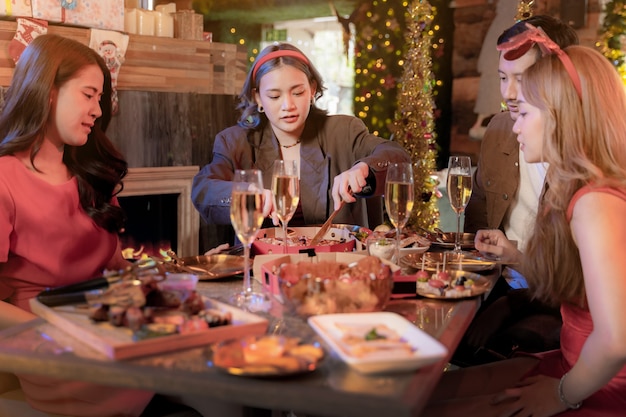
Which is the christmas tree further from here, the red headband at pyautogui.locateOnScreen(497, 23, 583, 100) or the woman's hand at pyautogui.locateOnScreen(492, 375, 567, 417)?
the woman's hand at pyautogui.locateOnScreen(492, 375, 567, 417)

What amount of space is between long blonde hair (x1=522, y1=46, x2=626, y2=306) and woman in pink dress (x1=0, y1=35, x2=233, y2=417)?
3.68 feet

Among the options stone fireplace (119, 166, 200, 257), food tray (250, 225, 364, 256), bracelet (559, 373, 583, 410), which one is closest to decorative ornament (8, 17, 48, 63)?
stone fireplace (119, 166, 200, 257)

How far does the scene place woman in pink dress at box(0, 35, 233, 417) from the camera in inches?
77.2

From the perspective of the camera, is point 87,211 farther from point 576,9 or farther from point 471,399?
point 576,9

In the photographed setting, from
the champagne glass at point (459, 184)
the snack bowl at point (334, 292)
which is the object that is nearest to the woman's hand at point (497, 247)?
the champagne glass at point (459, 184)

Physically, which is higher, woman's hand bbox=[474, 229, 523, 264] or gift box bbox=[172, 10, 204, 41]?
gift box bbox=[172, 10, 204, 41]

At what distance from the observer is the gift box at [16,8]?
339 cm

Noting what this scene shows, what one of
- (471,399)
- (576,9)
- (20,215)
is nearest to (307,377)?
(471,399)

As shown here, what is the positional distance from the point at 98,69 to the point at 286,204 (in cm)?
80

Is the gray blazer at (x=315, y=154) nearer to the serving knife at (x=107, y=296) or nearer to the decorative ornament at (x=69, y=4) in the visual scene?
the decorative ornament at (x=69, y=4)

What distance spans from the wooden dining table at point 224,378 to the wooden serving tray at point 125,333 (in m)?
0.01

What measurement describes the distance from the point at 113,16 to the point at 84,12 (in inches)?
7.0

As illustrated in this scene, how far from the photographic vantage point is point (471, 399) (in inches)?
64.1

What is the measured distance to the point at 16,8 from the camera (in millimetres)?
3426
